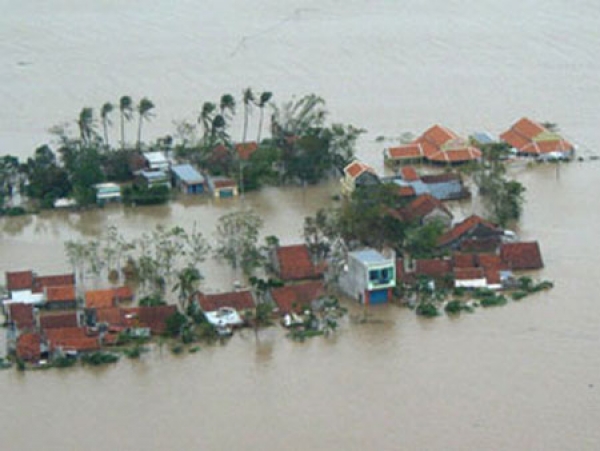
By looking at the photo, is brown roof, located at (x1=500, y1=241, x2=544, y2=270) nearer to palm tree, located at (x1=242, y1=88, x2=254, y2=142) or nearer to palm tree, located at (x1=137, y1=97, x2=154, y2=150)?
palm tree, located at (x1=242, y1=88, x2=254, y2=142)

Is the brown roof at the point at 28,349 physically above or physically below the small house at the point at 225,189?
below

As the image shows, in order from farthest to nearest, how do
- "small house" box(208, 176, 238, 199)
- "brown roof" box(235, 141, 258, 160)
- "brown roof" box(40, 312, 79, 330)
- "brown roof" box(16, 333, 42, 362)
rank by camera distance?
"brown roof" box(235, 141, 258, 160) < "small house" box(208, 176, 238, 199) < "brown roof" box(40, 312, 79, 330) < "brown roof" box(16, 333, 42, 362)

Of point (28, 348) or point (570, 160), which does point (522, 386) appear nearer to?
point (28, 348)

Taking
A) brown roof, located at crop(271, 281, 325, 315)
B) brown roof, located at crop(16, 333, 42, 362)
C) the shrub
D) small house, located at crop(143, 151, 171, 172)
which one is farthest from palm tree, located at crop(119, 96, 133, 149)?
the shrub

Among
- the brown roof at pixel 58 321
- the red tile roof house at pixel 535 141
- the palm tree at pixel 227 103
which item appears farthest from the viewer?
the palm tree at pixel 227 103

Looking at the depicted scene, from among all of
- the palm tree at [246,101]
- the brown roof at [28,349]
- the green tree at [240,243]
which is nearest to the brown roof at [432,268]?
the green tree at [240,243]

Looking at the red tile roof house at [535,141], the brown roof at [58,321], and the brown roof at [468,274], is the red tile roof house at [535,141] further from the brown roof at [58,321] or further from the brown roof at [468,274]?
the brown roof at [58,321]

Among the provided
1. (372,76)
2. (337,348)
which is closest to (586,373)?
(337,348)
